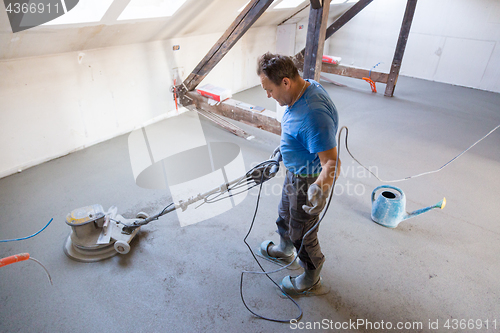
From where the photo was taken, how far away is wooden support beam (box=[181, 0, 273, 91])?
325 centimetres

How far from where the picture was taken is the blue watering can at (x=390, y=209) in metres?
2.58

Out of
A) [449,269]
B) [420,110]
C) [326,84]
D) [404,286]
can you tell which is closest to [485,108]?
[420,110]

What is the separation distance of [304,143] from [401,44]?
15.9ft

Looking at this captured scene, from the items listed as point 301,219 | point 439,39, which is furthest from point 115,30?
point 439,39

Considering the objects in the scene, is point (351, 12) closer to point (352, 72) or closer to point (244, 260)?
point (352, 72)

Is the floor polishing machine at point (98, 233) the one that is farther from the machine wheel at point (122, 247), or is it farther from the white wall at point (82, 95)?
the white wall at point (82, 95)

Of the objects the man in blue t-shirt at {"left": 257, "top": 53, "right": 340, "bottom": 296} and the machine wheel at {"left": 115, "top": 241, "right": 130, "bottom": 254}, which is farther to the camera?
the machine wheel at {"left": 115, "top": 241, "right": 130, "bottom": 254}

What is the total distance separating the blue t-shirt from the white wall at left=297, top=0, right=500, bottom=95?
5850mm

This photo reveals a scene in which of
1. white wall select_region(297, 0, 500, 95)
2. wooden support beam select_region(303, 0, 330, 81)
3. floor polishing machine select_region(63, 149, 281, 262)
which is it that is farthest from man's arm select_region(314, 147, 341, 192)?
white wall select_region(297, 0, 500, 95)

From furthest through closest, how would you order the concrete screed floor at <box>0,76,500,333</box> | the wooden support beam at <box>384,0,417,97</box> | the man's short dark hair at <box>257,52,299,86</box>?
the wooden support beam at <box>384,0,417,97</box> < the concrete screed floor at <box>0,76,500,333</box> < the man's short dark hair at <box>257,52,299,86</box>

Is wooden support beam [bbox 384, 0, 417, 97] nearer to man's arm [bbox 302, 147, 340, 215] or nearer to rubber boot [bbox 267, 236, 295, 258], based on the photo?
rubber boot [bbox 267, 236, 295, 258]

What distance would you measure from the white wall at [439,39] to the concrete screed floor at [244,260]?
354 centimetres

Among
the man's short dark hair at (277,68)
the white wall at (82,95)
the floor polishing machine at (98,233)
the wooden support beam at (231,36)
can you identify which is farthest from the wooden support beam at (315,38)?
the white wall at (82,95)

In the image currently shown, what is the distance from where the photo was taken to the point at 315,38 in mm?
3104
